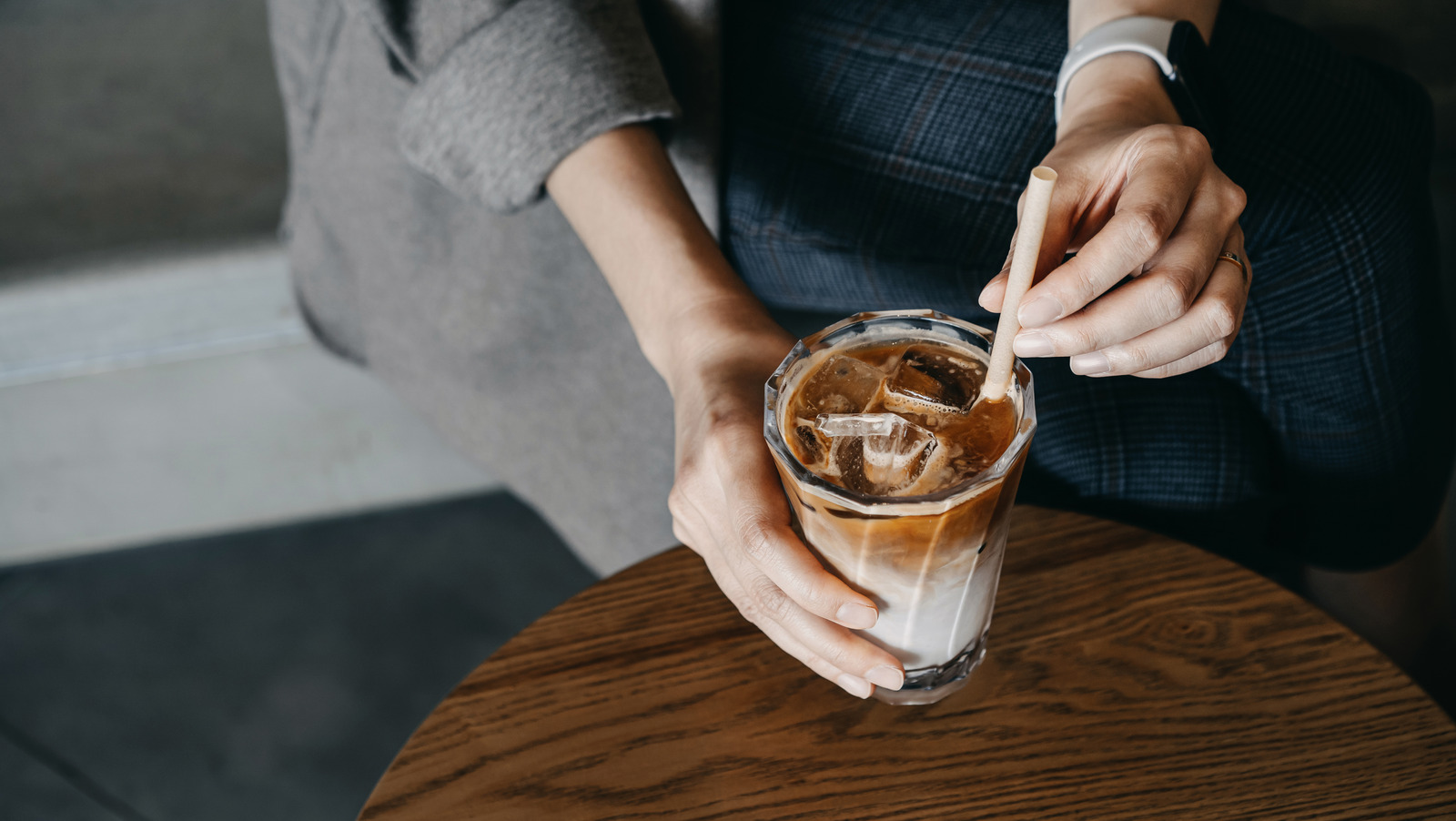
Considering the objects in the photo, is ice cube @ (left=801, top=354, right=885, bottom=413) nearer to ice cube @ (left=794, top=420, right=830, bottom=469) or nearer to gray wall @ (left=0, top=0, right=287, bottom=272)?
ice cube @ (left=794, top=420, right=830, bottom=469)

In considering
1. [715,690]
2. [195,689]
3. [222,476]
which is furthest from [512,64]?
[195,689]

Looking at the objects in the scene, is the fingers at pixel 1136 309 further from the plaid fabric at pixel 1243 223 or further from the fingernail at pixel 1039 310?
the plaid fabric at pixel 1243 223

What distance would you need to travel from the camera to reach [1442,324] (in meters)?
0.86

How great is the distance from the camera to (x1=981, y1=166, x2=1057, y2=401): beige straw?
0.40 meters

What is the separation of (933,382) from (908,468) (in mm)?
56

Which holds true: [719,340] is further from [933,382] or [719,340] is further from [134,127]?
[134,127]

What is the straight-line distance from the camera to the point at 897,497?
44 centimetres

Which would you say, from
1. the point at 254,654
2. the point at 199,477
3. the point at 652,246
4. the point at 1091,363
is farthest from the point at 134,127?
the point at 1091,363

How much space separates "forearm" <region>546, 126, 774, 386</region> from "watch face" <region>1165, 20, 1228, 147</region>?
358 mm

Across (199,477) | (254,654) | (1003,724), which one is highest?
(1003,724)

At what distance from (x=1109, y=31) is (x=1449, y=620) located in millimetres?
771

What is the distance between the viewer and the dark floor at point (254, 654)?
123 centimetres

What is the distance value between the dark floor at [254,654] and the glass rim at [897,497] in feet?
3.18

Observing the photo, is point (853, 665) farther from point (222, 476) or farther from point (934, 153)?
point (222, 476)
